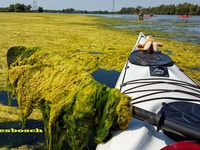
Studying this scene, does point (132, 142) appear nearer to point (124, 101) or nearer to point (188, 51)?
point (124, 101)

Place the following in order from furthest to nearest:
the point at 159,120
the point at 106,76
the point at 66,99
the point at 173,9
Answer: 1. the point at 173,9
2. the point at 106,76
3. the point at 66,99
4. the point at 159,120

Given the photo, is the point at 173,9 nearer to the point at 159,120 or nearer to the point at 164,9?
the point at 164,9

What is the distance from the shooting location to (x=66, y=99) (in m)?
1.49

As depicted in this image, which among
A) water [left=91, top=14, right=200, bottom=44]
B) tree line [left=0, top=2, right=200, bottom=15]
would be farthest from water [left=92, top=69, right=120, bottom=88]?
tree line [left=0, top=2, right=200, bottom=15]

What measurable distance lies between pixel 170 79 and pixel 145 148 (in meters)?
1.37

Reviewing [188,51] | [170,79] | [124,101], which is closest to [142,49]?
[170,79]

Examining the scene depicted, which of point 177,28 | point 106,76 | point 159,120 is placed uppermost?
point 159,120

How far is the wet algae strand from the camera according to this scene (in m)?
1.43

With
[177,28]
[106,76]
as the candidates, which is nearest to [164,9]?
[177,28]

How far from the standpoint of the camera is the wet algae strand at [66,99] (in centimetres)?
143

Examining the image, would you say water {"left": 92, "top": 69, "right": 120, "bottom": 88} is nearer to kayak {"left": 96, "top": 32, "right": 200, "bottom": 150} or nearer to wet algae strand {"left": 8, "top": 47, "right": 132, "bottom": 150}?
kayak {"left": 96, "top": 32, "right": 200, "bottom": 150}

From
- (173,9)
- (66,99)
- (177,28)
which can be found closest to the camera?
(66,99)

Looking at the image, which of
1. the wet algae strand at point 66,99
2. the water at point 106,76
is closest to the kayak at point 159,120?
the wet algae strand at point 66,99

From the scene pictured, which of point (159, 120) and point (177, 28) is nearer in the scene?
point (159, 120)
